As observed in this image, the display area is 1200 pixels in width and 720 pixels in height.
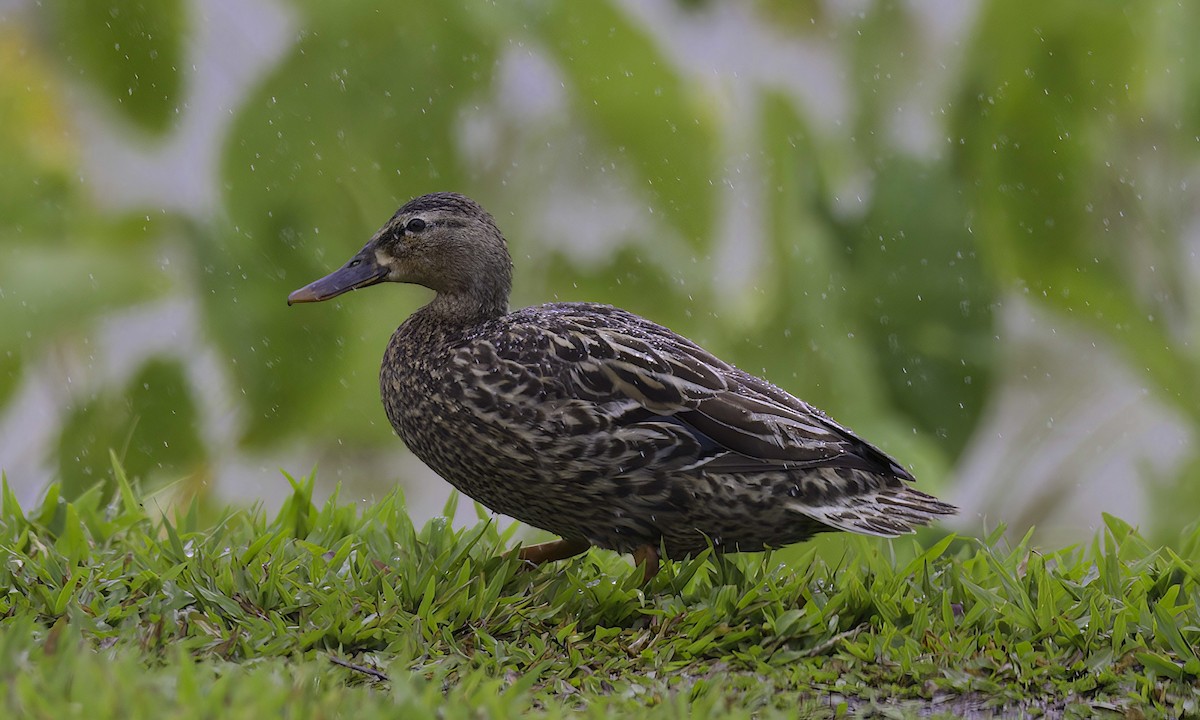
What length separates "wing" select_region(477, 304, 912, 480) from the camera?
392 cm

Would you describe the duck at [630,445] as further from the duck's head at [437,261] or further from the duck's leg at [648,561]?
the duck's head at [437,261]

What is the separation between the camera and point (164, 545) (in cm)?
417

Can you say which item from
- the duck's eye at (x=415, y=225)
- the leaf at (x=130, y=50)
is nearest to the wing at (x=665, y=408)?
the duck's eye at (x=415, y=225)

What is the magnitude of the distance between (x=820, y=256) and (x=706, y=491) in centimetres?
297

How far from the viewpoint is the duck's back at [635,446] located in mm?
3906

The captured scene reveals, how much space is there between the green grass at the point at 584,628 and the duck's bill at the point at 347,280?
0.77 m

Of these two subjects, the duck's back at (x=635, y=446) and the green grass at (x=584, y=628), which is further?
the duck's back at (x=635, y=446)

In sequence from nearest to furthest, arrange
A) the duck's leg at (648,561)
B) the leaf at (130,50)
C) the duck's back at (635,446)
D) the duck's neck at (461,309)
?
the duck's back at (635,446) → the duck's leg at (648,561) → the duck's neck at (461,309) → the leaf at (130,50)

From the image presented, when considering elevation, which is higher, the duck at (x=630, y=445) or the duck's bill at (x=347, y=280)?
the duck's bill at (x=347, y=280)

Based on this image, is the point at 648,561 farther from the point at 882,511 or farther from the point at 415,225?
the point at 415,225

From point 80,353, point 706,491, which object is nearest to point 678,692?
point 706,491

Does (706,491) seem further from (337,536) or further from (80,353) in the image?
(80,353)

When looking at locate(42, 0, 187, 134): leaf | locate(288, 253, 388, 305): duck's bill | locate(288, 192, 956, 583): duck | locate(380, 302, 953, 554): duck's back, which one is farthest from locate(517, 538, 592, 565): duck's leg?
locate(42, 0, 187, 134): leaf

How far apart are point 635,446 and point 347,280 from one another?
1.19 metres
